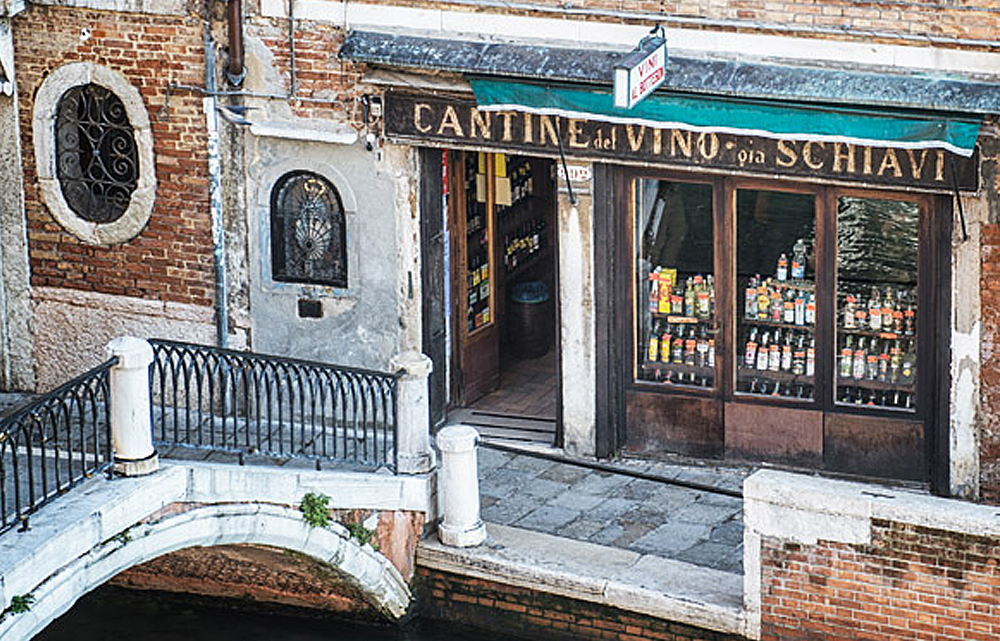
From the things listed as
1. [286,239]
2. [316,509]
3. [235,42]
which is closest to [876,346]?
[316,509]

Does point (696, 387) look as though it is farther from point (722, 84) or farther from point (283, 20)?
point (283, 20)

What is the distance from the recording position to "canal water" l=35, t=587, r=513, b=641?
49.1 feet

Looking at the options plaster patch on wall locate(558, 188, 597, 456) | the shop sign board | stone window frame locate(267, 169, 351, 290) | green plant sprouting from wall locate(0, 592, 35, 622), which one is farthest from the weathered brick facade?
green plant sprouting from wall locate(0, 592, 35, 622)

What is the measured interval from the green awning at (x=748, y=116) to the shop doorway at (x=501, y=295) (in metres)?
1.36

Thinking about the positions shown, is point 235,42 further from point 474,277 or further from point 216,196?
point 474,277

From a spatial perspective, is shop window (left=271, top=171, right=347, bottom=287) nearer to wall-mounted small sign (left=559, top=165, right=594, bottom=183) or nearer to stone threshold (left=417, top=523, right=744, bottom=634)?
wall-mounted small sign (left=559, top=165, right=594, bottom=183)

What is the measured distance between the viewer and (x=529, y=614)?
568 inches

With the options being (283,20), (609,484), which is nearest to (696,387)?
(609,484)

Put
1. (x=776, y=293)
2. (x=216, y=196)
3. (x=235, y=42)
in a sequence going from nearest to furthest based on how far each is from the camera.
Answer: (x=776, y=293) < (x=235, y=42) < (x=216, y=196)

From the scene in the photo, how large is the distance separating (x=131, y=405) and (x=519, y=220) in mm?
5973

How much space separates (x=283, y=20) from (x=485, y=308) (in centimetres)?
307

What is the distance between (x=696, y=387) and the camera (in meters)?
15.8

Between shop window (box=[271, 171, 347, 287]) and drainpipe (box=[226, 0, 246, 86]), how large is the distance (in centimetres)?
87

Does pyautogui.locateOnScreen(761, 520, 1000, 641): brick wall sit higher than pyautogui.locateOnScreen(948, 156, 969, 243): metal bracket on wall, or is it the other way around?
pyautogui.locateOnScreen(948, 156, 969, 243): metal bracket on wall
